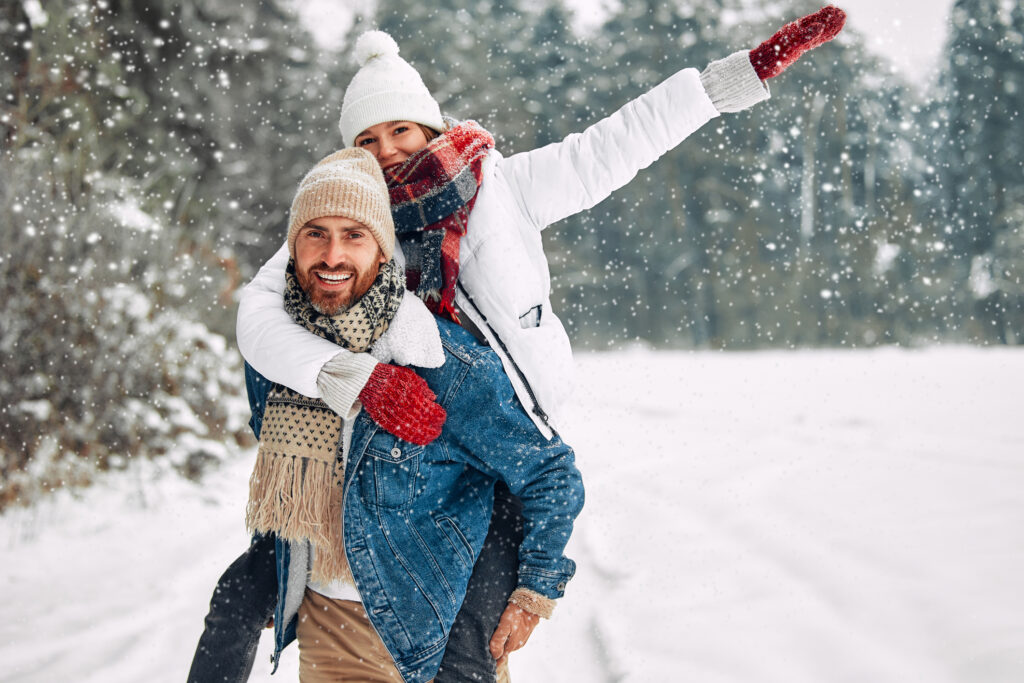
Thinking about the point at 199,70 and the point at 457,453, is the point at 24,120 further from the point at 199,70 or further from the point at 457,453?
the point at 457,453

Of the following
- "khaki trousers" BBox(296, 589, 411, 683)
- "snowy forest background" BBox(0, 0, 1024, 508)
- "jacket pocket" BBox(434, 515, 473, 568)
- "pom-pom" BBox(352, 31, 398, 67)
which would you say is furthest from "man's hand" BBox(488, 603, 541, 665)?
"snowy forest background" BBox(0, 0, 1024, 508)

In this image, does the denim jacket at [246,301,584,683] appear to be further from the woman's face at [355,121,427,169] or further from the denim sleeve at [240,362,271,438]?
the woman's face at [355,121,427,169]

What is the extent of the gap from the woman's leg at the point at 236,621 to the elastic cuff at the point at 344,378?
0.59 metres

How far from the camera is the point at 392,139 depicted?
6.82 feet

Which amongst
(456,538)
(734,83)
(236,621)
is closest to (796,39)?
(734,83)

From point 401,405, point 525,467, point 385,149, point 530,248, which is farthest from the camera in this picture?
point 385,149

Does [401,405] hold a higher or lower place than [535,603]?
higher

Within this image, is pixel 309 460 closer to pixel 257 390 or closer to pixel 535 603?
pixel 257 390

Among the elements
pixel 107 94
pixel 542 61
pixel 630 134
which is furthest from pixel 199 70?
pixel 542 61

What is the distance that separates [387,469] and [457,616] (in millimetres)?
400

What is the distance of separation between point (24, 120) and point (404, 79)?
15.0 ft

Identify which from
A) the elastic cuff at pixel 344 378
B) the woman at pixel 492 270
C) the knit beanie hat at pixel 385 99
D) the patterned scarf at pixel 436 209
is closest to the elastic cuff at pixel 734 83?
the woman at pixel 492 270

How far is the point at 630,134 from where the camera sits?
1.85 m

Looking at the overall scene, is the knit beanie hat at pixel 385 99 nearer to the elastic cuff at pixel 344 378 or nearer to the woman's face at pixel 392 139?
the woman's face at pixel 392 139
